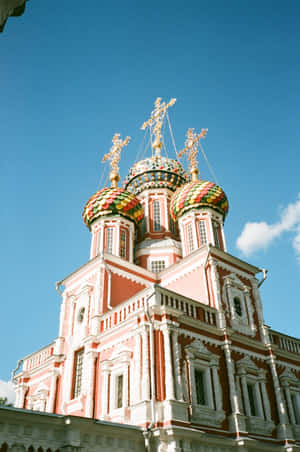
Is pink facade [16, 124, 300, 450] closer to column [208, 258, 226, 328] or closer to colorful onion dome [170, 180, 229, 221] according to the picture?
column [208, 258, 226, 328]

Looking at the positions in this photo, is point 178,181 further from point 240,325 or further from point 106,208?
point 240,325

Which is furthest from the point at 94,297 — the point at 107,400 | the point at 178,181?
the point at 178,181

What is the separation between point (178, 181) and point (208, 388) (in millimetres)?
14178

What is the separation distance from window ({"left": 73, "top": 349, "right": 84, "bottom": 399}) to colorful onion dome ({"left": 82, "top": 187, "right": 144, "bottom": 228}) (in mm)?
7062

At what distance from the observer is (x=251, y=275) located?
58.3 ft

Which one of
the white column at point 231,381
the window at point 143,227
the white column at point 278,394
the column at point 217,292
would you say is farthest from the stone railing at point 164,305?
the window at point 143,227

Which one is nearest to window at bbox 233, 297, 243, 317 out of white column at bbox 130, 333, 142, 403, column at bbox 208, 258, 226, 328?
column at bbox 208, 258, 226, 328

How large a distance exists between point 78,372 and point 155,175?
42.6 feet

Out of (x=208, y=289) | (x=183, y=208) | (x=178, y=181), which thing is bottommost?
(x=208, y=289)

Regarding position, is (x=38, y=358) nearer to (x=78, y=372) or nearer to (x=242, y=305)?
(x=78, y=372)

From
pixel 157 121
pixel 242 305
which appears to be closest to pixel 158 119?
pixel 157 121

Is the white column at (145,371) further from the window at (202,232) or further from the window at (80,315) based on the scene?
the window at (202,232)

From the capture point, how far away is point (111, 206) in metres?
20.1

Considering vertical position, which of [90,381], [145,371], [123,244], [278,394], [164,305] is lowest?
[145,371]
